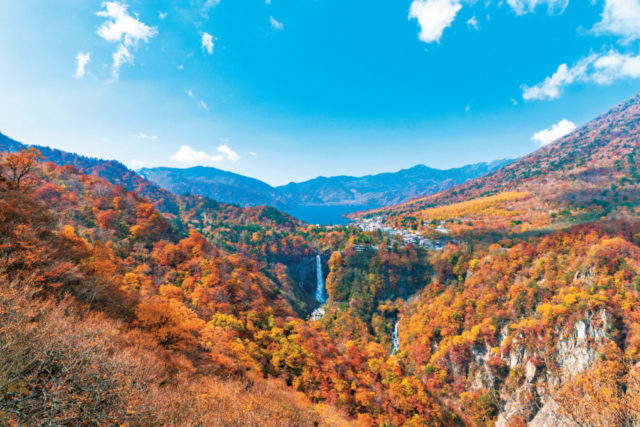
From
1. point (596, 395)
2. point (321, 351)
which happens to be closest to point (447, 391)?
point (321, 351)

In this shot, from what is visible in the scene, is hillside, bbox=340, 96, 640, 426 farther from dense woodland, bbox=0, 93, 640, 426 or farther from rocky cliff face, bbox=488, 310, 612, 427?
dense woodland, bbox=0, 93, 640, 426

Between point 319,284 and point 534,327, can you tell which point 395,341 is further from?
point 319,284

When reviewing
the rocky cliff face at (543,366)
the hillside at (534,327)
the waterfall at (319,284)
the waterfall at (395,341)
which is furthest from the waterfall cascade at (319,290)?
the rocky cliff face at (543,366)

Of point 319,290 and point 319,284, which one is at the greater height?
point 319,284

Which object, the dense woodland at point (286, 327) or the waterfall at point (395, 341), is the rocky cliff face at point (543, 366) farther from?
the waterfall at point (395, 341)

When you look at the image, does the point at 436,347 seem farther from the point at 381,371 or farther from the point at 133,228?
the point at 133,228

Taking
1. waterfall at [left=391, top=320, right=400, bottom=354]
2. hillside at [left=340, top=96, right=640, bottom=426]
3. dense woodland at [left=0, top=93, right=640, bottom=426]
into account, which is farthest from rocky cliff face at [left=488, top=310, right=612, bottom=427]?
waterfall at [left=391, top=320, right=400, bottom=354]

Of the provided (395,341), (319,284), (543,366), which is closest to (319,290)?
(319,284)
